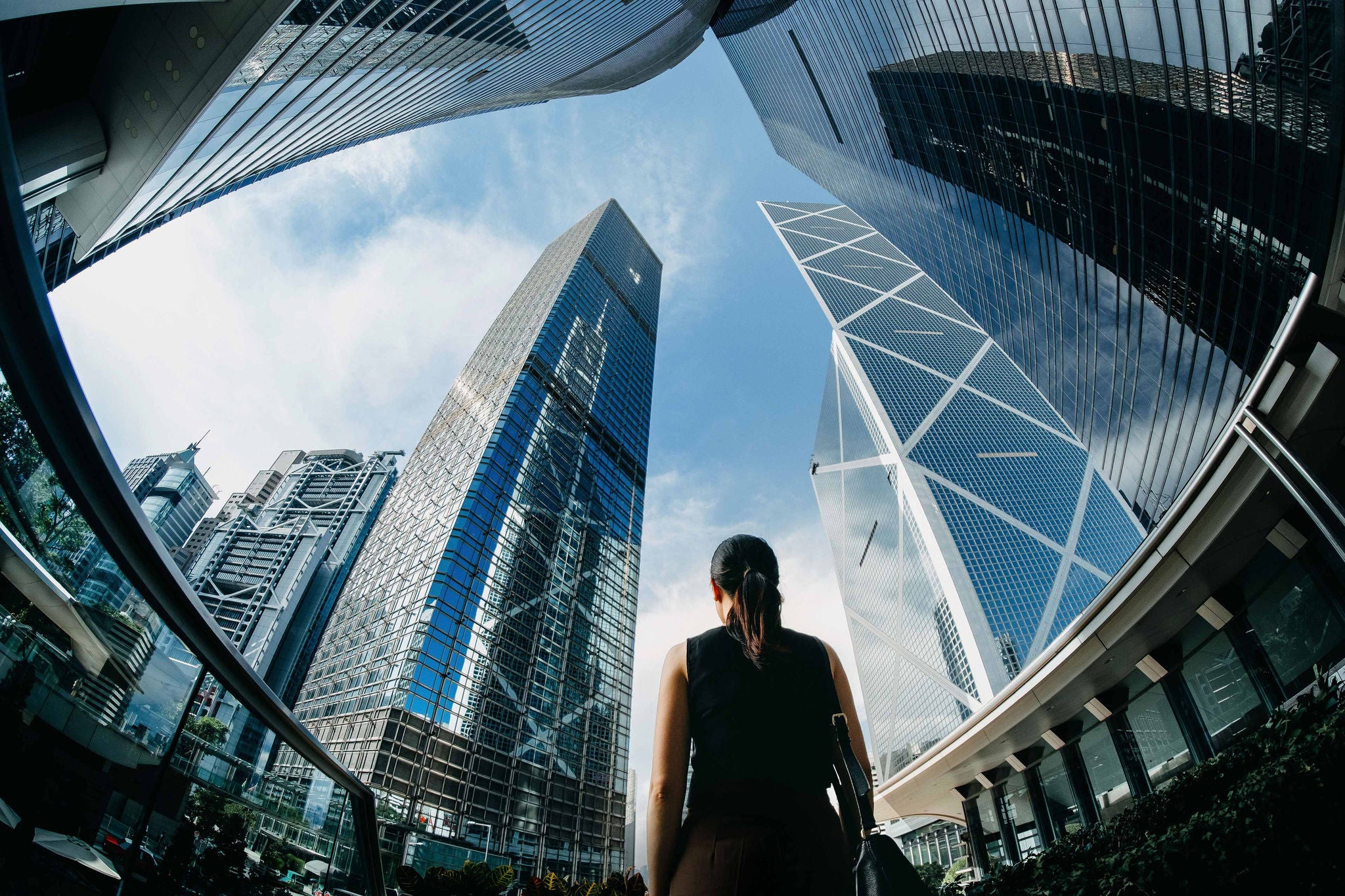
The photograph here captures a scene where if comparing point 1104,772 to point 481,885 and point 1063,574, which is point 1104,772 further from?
point 1063,574

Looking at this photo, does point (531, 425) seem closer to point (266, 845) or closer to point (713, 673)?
point (266, 845)

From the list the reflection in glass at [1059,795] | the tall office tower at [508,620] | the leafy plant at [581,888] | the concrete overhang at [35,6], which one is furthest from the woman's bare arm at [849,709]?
the tall office tower at [508,620]

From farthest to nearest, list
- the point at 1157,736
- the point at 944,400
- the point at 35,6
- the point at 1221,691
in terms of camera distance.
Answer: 1. the point at 944,400
2. the point at 1157,736
3. the point at 1221,691
4. the point at 35,6

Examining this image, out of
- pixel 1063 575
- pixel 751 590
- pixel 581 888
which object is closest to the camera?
pixel 751 590

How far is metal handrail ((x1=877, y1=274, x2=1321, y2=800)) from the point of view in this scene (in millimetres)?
7754

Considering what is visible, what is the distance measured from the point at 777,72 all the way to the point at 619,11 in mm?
36310

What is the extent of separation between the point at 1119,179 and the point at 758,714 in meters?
30.6

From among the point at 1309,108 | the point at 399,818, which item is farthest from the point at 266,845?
the point at 399,818

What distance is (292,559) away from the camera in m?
89.9

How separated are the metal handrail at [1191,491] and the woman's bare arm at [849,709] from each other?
363 inches

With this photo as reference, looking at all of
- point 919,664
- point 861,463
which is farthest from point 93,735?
point 861,463

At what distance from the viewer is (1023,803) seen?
1858 centimetres

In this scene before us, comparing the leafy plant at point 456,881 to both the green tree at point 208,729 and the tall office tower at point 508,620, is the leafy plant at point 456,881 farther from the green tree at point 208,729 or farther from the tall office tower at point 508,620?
the tall office tower at point 508,620

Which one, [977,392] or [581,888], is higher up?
[977,392]
